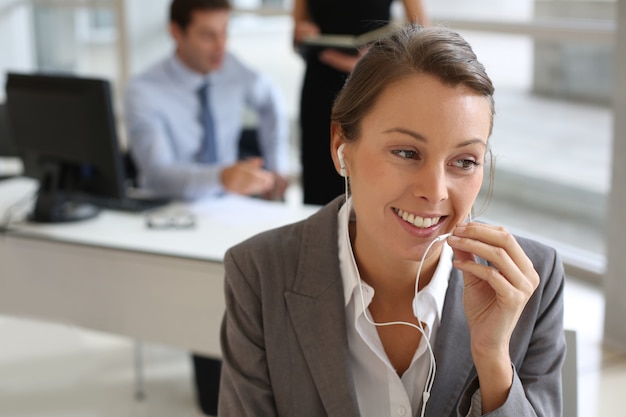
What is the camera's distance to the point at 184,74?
131 inches

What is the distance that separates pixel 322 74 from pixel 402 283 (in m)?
1.96

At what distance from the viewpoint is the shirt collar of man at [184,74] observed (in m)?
3.32

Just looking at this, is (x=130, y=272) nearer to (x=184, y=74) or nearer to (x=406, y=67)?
(x=184, y=74)

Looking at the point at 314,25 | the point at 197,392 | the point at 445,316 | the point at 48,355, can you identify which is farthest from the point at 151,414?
the point at 445,316

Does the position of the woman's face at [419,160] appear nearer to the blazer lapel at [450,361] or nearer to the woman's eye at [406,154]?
the woman's eye at [406,154]

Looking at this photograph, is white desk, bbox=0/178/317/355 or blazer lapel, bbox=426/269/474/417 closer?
blazer lapel, bbox=426/269/474/417

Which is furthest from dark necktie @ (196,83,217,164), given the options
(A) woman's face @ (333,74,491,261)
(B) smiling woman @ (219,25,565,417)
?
(A) woman's face @ (333,74,491,261)

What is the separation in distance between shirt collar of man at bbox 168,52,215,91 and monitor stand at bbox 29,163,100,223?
694 mm

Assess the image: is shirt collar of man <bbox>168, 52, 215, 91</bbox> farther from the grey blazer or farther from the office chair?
the office chair

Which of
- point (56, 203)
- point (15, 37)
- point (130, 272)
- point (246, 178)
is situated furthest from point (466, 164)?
point (15, 37)

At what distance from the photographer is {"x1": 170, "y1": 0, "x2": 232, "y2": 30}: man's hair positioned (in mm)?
3322

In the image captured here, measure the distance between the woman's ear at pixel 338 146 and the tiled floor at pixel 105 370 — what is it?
5.05 ft

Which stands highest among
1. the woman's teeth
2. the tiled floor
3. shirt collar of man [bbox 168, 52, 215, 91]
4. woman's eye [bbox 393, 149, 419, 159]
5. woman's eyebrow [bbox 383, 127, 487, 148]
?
woman's eyebrow [bbox 383, 127, 487, 148]

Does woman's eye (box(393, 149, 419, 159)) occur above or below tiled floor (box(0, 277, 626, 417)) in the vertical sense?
above
